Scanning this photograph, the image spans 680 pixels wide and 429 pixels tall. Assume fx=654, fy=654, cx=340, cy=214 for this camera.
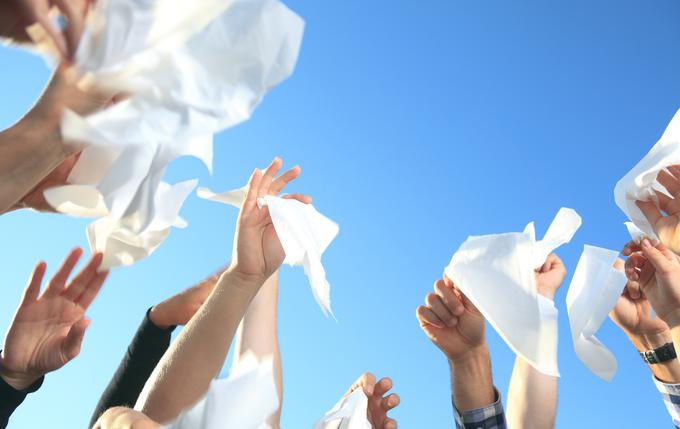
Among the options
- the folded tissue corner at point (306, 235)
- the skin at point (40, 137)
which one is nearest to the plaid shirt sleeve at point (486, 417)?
the folded tissue corner at point (306, 235)

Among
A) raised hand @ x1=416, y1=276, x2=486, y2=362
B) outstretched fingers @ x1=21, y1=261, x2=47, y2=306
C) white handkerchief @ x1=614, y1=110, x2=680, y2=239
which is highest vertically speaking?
white handkerchief @ x1=614, y1=110, x2=680, y2=239

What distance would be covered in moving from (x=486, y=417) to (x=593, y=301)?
1.43 ft

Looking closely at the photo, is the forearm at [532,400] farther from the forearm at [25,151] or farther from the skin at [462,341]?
the forearm at [25,151]

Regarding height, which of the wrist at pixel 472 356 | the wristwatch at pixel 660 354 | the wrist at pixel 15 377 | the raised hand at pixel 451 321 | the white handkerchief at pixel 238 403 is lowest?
the wrist at pixel 15 377

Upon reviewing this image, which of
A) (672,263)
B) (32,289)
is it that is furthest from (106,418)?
(672,263)

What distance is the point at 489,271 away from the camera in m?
1.65

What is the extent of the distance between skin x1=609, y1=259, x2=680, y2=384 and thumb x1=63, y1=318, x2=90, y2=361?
1541mm

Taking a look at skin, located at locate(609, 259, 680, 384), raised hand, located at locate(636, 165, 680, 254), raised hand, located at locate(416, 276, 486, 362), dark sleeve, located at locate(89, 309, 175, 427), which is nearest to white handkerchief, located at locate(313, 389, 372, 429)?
raised hand, located at locate(416, 276, 486, 362)

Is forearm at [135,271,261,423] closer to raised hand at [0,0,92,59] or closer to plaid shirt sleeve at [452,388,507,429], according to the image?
raised hand at [0,0,92,59]

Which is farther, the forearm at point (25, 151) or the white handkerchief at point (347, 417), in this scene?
the white handkerchief at point (347, 417)

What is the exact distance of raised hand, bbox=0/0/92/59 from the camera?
2.93 feet

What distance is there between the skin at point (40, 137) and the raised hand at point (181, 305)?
100 centimetres

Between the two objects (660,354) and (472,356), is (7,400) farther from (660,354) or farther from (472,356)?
(660,354)

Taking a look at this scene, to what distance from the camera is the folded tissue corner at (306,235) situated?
4.65 feet
